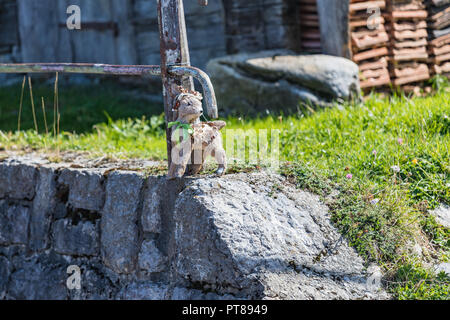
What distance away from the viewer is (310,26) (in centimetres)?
655

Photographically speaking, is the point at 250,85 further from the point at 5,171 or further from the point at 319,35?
the point at 5,171

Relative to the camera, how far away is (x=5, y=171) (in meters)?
4.21

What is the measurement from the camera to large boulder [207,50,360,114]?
17.9ft

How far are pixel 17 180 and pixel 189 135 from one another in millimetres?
1733

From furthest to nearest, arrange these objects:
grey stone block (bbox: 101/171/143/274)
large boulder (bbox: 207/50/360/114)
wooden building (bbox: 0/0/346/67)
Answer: wooden building (bbox: 0/0/346/67)
large boulder (bbox: 207/50/360/114)
grey stone block (bbox: 101/171/143/274)

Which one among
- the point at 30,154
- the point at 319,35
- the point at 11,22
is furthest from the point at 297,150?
the point at 11,22

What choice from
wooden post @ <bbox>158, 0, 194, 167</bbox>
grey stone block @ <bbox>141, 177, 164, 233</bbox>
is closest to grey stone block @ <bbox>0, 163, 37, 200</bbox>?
grey stone block @ <bbox>141, 177, 164, 233</bbox>

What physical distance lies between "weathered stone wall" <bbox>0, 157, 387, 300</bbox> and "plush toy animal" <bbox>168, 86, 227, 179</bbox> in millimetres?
138

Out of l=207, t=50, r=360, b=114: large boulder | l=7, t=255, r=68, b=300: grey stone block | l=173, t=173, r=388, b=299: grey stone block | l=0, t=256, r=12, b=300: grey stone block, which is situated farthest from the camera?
l=207, t=50, r=360, b=114: large boulder

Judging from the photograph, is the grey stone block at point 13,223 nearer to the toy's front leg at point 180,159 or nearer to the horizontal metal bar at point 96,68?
the horizontal metal bar at point 96,68

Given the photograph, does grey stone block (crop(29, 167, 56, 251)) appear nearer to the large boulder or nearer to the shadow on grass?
the shadow on grass

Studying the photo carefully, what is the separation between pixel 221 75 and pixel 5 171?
8.35ft

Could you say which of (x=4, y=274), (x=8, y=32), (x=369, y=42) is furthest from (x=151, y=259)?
(x=8, y=32)

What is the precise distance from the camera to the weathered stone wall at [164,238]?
2.91 metres
